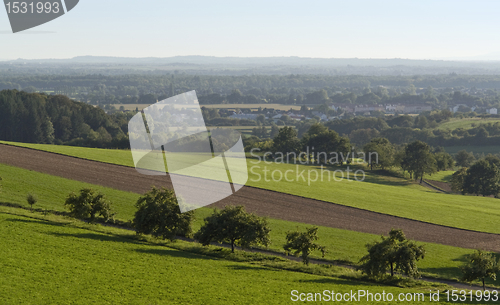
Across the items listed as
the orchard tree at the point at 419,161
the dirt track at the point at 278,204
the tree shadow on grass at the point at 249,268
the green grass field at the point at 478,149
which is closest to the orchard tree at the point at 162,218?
the tree shadow on grass at the point at 249,268

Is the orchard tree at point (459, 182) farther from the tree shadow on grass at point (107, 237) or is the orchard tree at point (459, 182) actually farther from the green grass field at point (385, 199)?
the tree shadow on grass at point (107, 237)

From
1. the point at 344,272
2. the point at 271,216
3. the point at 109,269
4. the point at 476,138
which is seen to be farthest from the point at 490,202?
the point at 476,138

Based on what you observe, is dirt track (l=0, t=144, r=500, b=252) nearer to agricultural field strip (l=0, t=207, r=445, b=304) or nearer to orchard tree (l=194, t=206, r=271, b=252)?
orchard tree (l=194, t=206, r=271, b=252)

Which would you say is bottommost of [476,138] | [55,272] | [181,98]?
[476,138]

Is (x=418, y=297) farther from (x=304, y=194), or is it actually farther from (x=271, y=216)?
(x=304, y=194)

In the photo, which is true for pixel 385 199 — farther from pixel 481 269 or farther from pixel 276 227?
pixel 481 269

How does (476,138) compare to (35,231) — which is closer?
(35,231)

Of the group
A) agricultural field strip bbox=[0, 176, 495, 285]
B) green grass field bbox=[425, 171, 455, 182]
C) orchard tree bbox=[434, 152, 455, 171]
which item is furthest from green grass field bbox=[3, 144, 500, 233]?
orchard tree bbox=[434, 152, 455, 171]
